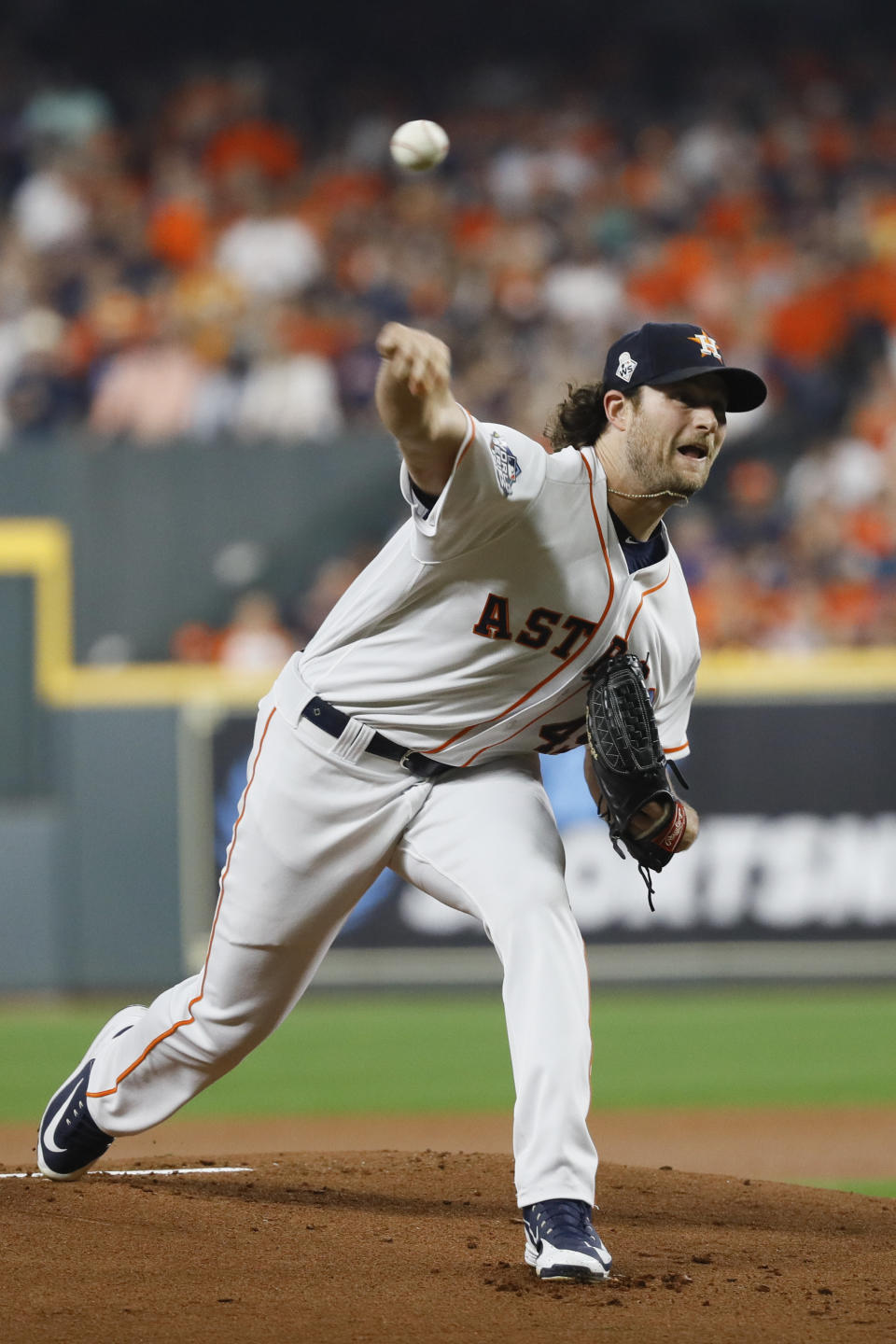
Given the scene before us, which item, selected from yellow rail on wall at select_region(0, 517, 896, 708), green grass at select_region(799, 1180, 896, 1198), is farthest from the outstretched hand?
yellow rail on wall at select_region(0, 517, 896, 708)

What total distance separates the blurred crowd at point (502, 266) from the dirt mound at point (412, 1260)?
594 cm

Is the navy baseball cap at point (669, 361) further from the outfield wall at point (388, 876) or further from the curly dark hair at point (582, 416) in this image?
the outfield wall at point (388, 876)

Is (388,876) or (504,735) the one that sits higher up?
(504,735)

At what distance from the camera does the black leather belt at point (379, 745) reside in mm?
3664

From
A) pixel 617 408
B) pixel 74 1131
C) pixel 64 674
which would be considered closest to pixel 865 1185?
pixel 74 1131

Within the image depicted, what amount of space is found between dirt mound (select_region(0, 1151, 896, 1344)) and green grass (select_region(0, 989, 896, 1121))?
2111 millimetres

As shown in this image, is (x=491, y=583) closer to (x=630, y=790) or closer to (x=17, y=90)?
(x=630, y=790)

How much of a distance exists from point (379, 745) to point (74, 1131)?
1144 millimetres

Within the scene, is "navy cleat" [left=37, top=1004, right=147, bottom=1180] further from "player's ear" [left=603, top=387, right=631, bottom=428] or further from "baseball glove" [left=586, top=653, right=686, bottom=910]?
"player's ear" [left=603, top=387, right=631, bottom=428]

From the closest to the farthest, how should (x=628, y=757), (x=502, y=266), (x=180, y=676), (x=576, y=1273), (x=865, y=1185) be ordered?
(x=576, y=1273), (x=628, y=757), (x=865, y=1185), (x=180, y=676), (x=502, y=266)

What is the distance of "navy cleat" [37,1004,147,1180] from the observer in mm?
3961

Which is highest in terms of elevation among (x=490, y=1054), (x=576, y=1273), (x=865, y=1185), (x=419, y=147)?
(x=419, y=147)

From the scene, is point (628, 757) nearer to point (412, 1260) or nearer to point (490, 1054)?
point (412, 1260)

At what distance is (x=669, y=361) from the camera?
3.48 meters
